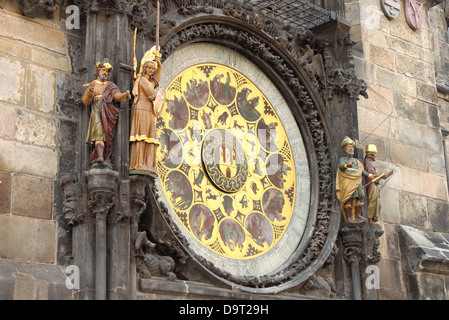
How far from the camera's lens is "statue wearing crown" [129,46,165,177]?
25.7 feet

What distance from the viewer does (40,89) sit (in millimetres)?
7941

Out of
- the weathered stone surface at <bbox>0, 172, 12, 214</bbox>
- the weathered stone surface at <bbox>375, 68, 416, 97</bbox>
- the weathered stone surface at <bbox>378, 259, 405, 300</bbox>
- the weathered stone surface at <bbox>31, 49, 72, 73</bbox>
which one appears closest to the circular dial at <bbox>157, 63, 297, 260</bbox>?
the weathered stone surface at <bbox>31, 49, 72, 73</bbox>

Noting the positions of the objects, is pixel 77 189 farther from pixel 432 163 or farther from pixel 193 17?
pixel 432 163

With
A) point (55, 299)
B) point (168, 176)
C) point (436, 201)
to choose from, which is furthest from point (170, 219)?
point (436, 201)

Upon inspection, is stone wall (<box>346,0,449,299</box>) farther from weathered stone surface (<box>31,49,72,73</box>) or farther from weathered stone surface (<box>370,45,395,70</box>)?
weathered stone surface (<box>31,49,72,73</box>)

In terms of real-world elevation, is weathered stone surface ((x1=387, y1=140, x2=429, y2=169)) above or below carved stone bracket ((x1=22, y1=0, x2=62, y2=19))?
below

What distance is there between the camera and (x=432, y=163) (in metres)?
11.2

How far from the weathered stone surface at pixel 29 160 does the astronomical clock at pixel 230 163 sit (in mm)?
997

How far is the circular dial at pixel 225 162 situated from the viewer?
339 inches

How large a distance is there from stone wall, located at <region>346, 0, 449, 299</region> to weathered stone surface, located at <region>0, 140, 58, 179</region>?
390cm

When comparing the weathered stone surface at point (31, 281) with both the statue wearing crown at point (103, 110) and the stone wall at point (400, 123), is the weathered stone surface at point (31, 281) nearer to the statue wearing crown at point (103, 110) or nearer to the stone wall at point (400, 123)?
the statue wearing crown at point (103, 110)

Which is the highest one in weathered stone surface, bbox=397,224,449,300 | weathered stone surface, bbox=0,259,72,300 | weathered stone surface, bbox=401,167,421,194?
weathered stone surface, bbox=401,167,421,194

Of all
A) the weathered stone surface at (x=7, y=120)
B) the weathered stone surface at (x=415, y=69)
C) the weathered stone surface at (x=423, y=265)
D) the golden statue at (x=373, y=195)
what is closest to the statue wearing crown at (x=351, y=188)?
the golden statue at (x=373, y=195)
